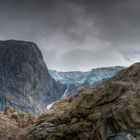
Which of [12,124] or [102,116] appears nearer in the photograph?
[102,116]

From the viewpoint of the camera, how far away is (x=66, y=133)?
5691 cm

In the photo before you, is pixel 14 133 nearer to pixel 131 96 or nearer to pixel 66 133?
pixel 66 133

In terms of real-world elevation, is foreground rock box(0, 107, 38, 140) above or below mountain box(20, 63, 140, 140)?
below

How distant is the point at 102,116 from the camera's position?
51.6 metres

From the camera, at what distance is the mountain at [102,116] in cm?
4747

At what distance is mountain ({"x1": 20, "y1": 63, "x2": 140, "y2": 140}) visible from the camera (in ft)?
156

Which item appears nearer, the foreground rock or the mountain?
the mountain

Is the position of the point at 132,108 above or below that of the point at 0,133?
above

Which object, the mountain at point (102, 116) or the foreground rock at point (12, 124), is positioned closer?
the mountain at point (102, 116)

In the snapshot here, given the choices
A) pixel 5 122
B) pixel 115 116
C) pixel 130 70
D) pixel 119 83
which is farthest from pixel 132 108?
pixel 5 122

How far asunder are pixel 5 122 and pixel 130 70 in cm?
3784

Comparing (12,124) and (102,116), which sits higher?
(102,116)

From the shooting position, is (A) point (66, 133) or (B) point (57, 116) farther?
(B) point (57, 116)

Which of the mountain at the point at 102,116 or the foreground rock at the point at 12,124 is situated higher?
the mountain at the point at 102,116
